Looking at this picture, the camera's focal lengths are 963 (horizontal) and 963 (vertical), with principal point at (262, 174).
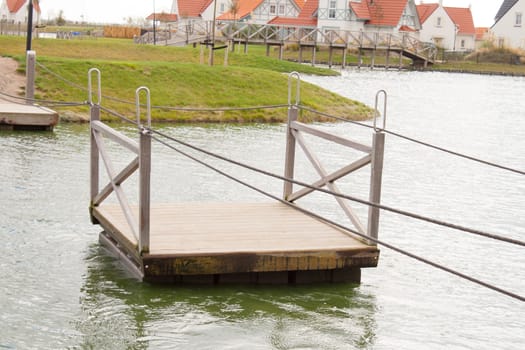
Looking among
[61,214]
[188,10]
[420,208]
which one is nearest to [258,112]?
[420,208]

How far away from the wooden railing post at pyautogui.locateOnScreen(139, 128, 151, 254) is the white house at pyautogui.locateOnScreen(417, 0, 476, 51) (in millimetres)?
99088

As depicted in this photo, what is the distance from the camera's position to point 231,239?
1050cm

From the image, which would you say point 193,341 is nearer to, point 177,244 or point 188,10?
point 177,244

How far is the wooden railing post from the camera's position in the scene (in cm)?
970

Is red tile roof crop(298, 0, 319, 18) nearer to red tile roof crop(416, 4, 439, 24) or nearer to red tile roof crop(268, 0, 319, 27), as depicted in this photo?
red tile roof crop(268, 0, 319, 27)

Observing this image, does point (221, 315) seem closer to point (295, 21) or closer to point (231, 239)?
point (231, 239)

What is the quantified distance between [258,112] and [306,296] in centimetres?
2000

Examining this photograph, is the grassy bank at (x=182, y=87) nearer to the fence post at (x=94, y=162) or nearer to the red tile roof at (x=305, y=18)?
the fence post at (x=94, y=162)

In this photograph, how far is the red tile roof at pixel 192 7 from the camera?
344 ft

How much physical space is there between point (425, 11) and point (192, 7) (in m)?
26.4

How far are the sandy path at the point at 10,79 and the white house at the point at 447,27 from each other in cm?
8196

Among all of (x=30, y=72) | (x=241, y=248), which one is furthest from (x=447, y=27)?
(x=241, y=248)

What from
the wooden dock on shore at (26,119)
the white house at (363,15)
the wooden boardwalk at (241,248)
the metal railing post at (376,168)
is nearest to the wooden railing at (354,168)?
the metal railing post at (376,168)

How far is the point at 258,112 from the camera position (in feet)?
98.7
